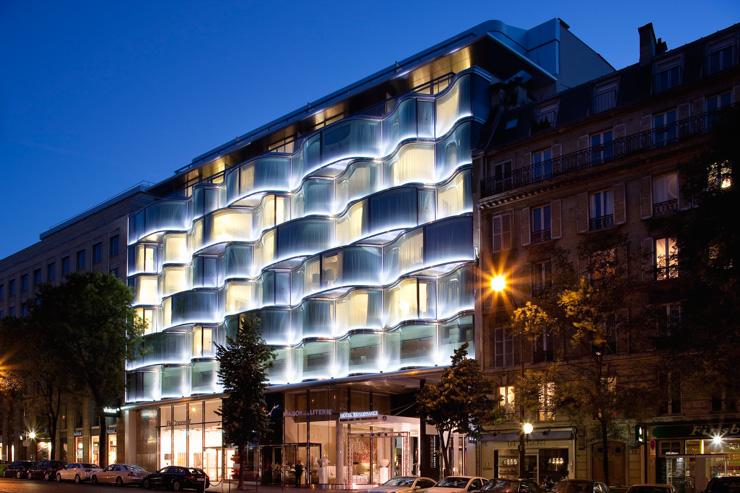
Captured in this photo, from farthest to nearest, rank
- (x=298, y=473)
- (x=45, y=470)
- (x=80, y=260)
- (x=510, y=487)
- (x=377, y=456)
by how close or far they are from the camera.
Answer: (x=80, y=260), (x=45, y=470), (x=377, y=456), (x=298, y=473), (x=510, y=487)

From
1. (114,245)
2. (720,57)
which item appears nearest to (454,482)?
(720,57)

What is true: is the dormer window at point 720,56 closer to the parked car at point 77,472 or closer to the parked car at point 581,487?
the parked car at point 581,487

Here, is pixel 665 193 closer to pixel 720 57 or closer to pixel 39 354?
pixel 720 57

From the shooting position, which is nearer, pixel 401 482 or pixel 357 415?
pixel 401 482

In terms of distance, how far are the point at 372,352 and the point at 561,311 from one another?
20.2m

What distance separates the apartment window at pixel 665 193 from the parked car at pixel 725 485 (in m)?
16.7

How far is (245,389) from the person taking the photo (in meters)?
54.2

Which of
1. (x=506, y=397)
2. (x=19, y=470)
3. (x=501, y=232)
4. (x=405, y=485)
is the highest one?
(x=501, y=232)

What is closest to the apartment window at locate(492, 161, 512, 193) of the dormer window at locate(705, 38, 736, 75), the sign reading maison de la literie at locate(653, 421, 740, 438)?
the dormer window at locate(705, 38, 736, 75)

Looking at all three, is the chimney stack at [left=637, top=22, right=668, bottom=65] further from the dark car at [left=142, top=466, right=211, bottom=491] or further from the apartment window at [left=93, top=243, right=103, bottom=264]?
the apartment window at [left=93, top=243, right=103, bottom=264]

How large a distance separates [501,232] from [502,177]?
10.0 ft

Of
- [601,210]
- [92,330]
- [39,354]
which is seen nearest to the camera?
[601,210]

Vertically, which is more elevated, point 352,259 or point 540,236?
point 540,236

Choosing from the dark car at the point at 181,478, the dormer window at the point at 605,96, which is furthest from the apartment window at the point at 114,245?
the dormer window at the point at 605,96
